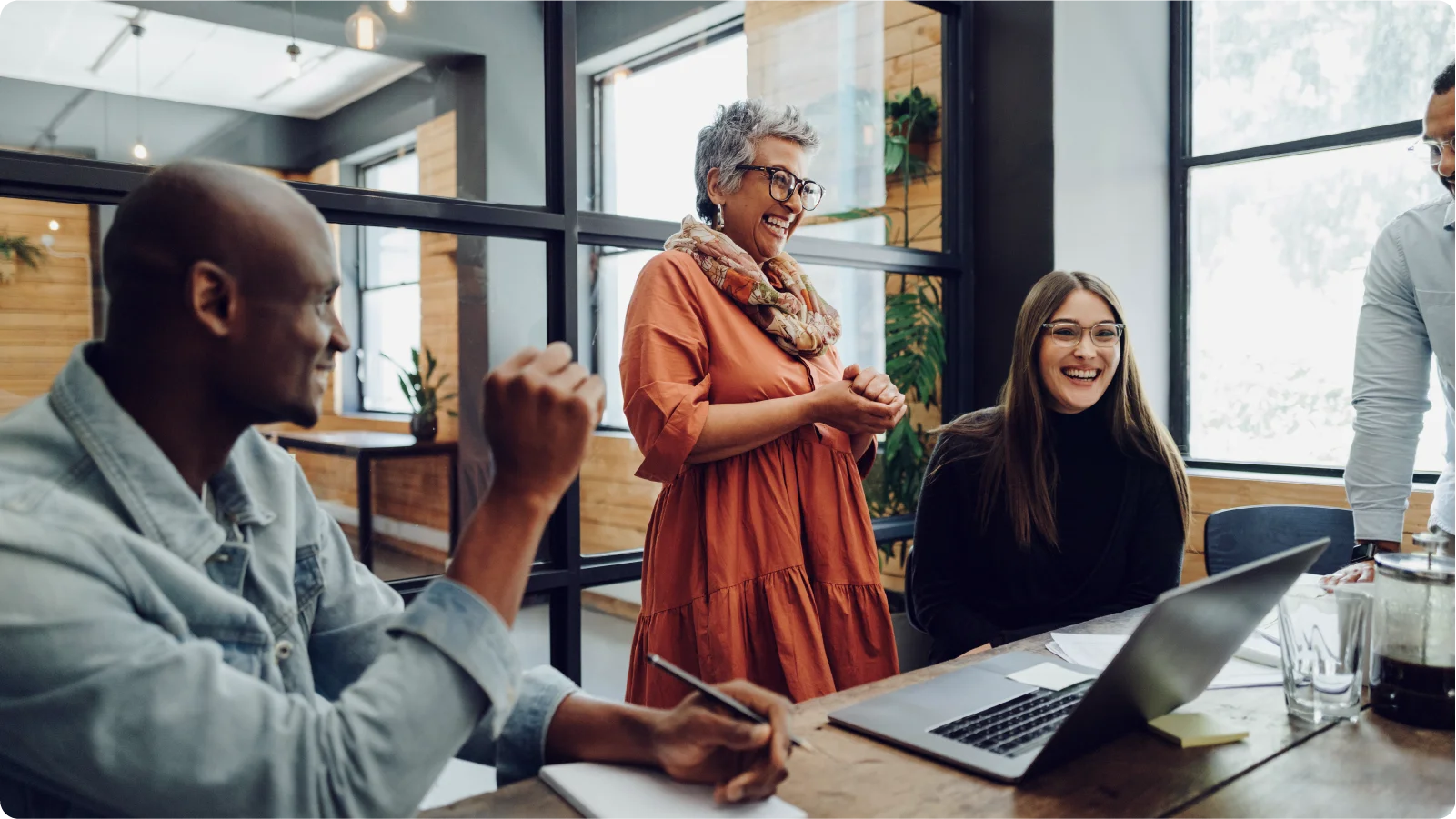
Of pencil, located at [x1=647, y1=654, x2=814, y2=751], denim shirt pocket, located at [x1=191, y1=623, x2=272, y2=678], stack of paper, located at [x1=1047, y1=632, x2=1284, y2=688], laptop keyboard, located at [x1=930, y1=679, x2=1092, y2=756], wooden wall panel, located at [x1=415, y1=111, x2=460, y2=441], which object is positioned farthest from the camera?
wooden wall panel, located at [x1=415, y1=111, x2=460, y2=441]

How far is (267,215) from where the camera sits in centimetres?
74

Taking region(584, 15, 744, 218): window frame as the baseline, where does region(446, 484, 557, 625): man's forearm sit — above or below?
below

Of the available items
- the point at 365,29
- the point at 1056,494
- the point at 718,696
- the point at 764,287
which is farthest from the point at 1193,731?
the point at 365,29

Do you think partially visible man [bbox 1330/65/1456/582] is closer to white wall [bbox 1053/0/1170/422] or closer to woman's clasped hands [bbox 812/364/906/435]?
woman's clasped hands [bbox 812/364/906/435]

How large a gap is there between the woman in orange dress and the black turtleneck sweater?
0.45ft

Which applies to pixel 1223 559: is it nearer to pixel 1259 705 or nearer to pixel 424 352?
pixel 1259 705

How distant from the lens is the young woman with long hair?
1895mm

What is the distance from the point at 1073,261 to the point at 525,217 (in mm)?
2003

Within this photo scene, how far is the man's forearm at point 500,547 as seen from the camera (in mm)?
734

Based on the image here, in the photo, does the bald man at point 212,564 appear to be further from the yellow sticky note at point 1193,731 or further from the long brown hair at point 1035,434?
the long brown hair at point 1035,434

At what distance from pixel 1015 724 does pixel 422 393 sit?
5.62ft

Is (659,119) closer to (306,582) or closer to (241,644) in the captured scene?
(306,582)

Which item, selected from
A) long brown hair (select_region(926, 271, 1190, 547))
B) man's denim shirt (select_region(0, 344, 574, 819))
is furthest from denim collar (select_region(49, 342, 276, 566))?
long brown hair (select_region(926, 271, 1190, 547))

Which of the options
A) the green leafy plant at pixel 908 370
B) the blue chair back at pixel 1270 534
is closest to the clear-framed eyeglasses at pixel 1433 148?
the blue chair back at pixel 1270 534
